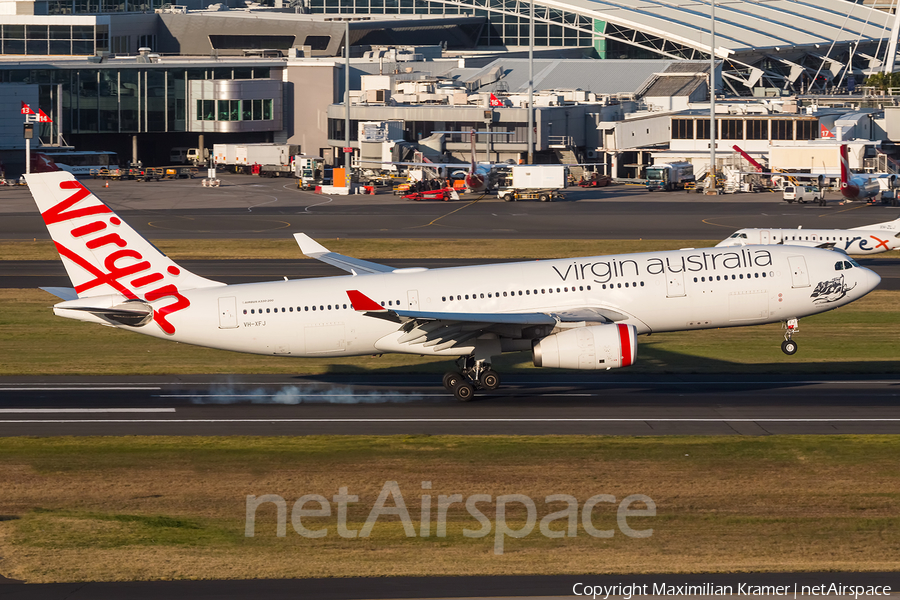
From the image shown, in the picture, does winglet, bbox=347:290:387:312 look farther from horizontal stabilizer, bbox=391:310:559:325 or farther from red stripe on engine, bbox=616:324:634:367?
red stripe on engine, bbox=616:324:634:367

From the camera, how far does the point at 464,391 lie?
1736 inches

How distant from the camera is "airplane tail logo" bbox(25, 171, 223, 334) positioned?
138ft

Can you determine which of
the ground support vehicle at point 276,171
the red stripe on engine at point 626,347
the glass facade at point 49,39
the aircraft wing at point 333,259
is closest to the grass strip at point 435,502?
the red stripe on engine at point 626,347

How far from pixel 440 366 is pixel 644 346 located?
11130 mm

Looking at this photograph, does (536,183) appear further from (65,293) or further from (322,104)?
(65,293)

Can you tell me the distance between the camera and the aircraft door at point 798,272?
45.0 metres

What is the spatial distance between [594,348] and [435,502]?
460 inches

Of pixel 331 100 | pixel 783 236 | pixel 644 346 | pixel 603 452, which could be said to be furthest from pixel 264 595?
pixel 331 100

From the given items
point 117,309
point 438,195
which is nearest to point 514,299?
point 117,309

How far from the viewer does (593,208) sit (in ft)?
410

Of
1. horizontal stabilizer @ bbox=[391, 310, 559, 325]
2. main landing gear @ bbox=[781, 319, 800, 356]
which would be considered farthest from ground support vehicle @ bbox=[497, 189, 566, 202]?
horizontal stabilizer @ bbox=[391, 310, 559, 325]

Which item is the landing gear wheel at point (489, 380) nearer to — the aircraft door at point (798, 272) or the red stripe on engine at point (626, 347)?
the red stripe on engine at point (626, 347)

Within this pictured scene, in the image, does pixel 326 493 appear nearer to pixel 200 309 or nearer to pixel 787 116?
pixel 200 309

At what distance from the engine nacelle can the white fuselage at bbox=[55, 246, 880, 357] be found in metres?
1.86
